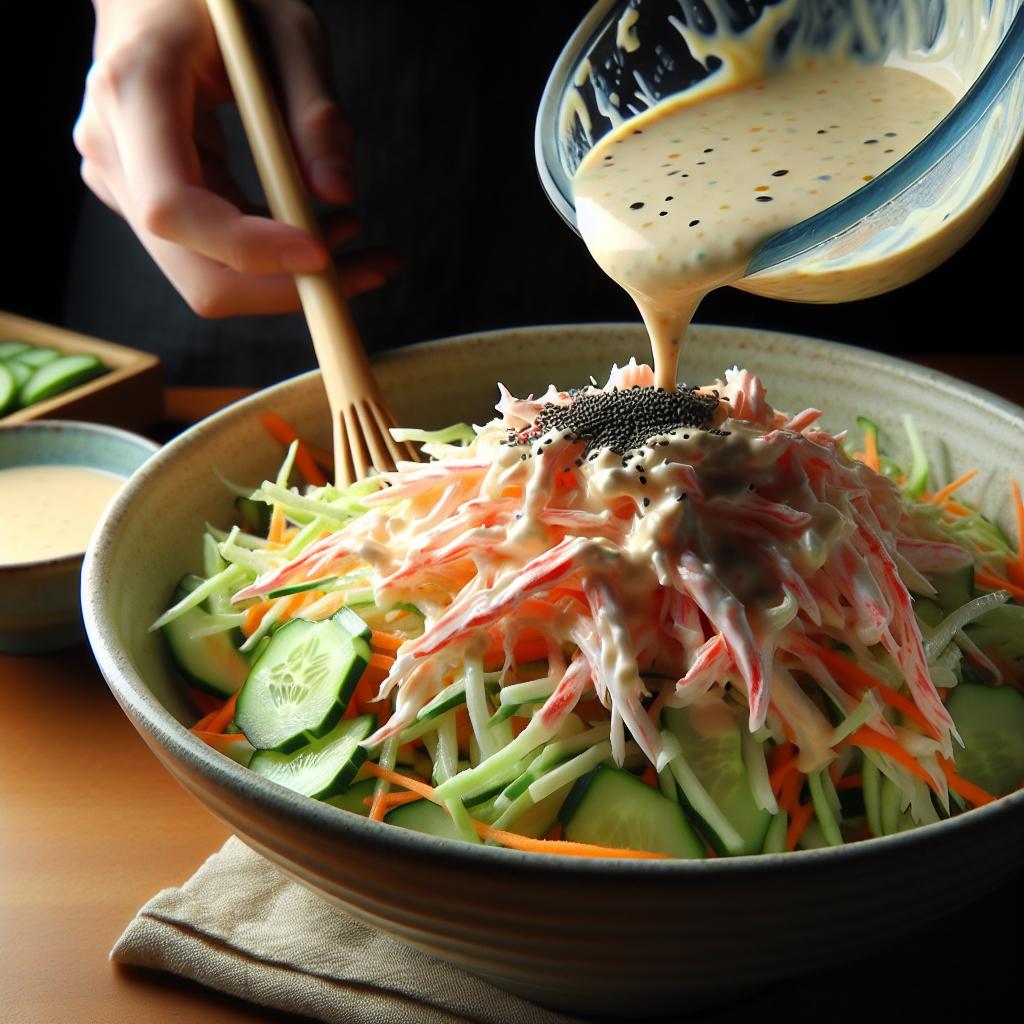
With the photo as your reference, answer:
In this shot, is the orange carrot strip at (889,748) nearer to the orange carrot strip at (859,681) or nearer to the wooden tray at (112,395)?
the orange carrot strip at (859,681)

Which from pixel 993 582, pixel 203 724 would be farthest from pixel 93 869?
pixel 993 582

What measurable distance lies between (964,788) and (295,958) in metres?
0.81

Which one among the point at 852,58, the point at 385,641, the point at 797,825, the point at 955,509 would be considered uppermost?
the point at 852,58

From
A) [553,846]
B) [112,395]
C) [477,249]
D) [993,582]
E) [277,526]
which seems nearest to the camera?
[553,846]

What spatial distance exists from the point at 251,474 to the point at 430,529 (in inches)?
24.9

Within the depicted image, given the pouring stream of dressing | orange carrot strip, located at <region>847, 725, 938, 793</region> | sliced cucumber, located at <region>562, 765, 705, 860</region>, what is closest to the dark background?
the pouring stream of dressing

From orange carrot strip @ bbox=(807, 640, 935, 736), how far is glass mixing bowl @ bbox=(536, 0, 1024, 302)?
1.51 ft

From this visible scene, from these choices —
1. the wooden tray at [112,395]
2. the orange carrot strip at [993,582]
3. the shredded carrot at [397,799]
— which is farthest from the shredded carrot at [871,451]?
the wooden tray at [112,395]

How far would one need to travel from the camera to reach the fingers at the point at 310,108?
233 centimetres

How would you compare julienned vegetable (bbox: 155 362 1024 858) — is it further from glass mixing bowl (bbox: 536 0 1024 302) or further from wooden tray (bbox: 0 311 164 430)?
wooden tray (bbox: 0 311 164 430)

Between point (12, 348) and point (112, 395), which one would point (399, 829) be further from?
point (12, 348)

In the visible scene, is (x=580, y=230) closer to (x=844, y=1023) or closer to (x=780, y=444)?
(x=780, y=444)

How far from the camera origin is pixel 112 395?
8.84 ft

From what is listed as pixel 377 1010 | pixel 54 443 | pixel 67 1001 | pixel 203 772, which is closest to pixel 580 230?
pixel 203 772
